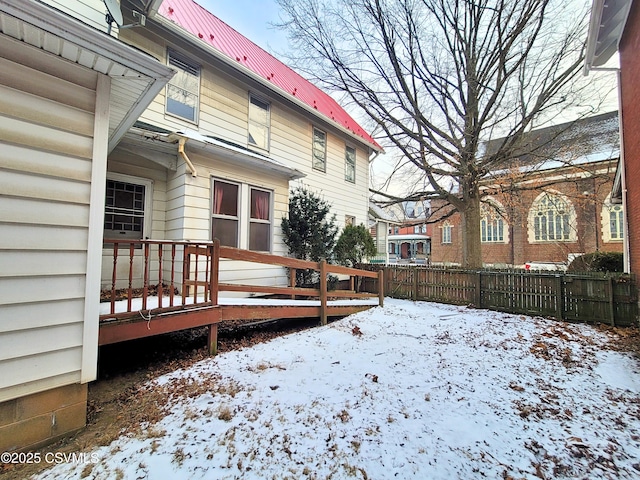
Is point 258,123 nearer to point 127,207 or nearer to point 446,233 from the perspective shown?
point 127,207

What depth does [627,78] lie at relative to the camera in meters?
6.88

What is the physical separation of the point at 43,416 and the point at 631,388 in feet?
19.4

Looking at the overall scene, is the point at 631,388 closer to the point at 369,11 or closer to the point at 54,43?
the point at 54,43

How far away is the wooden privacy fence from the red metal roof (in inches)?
238

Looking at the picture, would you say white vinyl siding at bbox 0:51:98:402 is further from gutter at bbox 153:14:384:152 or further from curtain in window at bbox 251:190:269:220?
gutter at bbox 153:14:384:152

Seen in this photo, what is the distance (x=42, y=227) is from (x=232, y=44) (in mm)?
7915

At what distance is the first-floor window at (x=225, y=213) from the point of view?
5.99 meters

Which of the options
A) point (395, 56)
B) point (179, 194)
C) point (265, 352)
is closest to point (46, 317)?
point (265, 352)

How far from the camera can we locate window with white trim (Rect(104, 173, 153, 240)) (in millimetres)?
5344

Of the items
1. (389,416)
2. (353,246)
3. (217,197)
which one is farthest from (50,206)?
(353,246)

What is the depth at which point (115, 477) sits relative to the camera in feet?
6.19

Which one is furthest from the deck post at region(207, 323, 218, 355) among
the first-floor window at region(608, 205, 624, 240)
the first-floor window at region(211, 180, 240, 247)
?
the first-floor window at region(608, 205, 624, 240)

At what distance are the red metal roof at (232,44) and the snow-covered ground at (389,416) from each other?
23.0 feet

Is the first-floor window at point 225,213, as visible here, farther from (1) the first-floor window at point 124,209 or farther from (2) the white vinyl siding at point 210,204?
(1) the first-floor window at point 124,209
